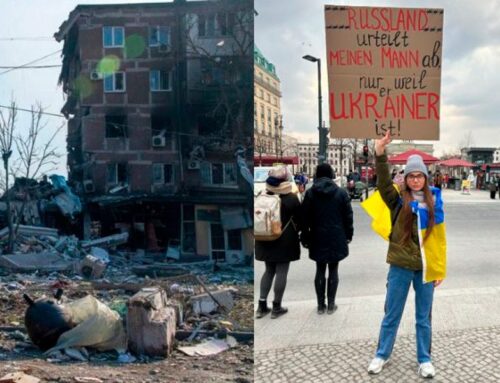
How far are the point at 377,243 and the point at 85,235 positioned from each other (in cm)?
641

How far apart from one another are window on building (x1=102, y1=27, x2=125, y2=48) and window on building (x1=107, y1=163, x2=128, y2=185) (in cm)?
45

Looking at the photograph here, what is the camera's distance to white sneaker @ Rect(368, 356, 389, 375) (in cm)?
294

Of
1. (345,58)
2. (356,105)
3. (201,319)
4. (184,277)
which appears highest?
(345,58)

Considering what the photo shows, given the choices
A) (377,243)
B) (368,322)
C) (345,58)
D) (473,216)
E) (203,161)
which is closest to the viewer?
(203,161)

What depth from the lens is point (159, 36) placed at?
6.09 feet

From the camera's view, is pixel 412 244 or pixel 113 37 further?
pixel 412 244

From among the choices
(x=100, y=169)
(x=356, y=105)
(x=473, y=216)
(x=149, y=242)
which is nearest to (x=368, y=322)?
(x=356, y=105)

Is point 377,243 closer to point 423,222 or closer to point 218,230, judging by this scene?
point 423,222

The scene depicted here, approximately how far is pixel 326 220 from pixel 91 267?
7.55ft

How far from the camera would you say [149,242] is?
6.42ft

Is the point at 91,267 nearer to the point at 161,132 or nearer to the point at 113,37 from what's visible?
the point at 161,132

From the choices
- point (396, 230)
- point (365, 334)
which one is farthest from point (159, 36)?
point (365, 334)

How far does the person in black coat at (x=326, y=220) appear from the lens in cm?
391

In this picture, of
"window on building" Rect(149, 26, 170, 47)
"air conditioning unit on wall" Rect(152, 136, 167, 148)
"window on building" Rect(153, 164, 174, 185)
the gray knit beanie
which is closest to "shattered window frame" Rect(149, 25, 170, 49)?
"window on building" Rect(149, 26, 170, 47)
